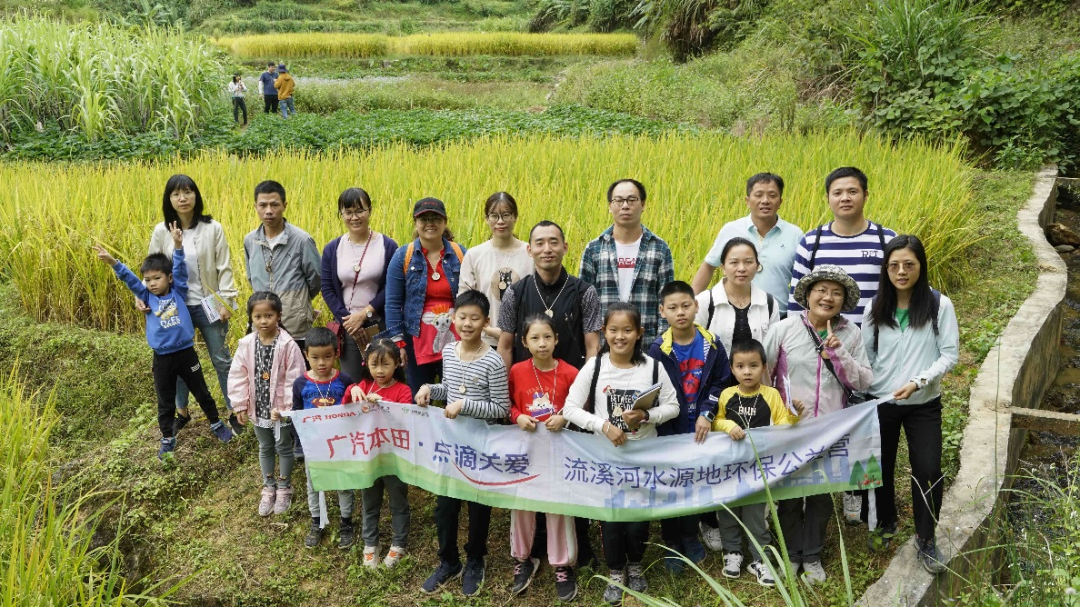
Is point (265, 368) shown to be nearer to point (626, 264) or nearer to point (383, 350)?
point (383, 350)

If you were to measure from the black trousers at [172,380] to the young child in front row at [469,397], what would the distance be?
1596mm

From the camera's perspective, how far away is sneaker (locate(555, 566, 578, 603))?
321 cm

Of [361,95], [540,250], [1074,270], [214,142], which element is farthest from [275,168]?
[361,95]

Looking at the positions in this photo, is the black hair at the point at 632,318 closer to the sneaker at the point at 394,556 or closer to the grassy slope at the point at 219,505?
the grassy slope at the point at 219,505

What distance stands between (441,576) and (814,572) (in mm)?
1513

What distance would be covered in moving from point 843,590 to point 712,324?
1.15 m

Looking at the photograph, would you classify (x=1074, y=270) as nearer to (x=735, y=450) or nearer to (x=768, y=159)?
(x=768, y=159)

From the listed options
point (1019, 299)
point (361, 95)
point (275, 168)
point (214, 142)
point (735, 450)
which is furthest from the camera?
point (361, 95)

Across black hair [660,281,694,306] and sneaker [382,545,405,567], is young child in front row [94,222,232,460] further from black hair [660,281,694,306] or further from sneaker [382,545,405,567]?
black hair [660,281,694,306]

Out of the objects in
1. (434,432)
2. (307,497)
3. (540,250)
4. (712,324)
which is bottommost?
(307,497)

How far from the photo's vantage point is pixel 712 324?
10.7 feet

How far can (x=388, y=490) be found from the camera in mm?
3504

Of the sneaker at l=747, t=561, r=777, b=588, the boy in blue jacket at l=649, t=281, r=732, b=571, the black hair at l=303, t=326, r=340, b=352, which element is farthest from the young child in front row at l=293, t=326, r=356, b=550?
the sneaker at l=747, t=561, r=777, b=588

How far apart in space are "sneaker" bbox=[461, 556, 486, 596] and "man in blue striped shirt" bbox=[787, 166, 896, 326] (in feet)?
5.69
